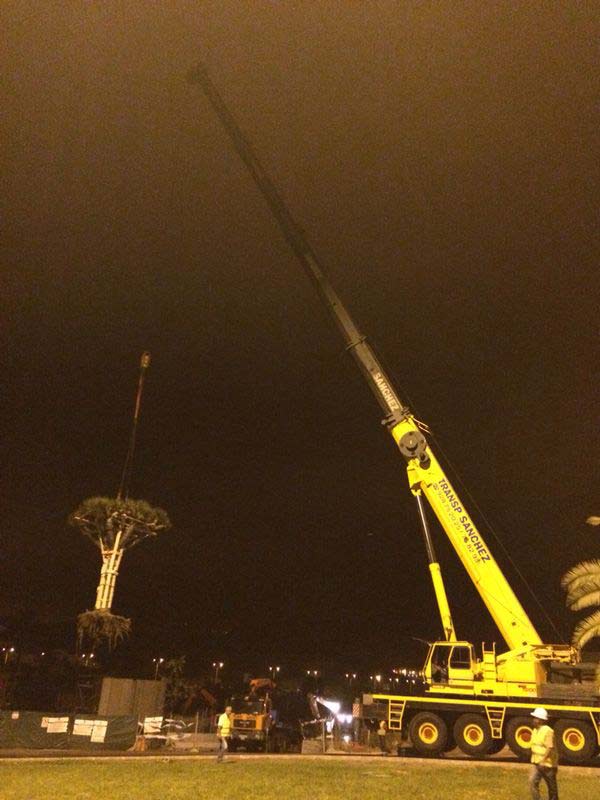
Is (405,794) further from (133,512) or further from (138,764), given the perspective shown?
(133,512)

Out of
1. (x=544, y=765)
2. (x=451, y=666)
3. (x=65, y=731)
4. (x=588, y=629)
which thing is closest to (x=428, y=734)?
(x=451, y=666)

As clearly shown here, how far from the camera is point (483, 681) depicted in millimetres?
20812

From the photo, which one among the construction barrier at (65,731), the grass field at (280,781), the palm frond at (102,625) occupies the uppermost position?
the palm frond at (102,625)

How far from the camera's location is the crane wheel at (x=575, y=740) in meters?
19.2

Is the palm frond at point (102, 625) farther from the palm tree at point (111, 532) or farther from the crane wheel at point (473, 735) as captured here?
the crane wheel at point (473, 735)

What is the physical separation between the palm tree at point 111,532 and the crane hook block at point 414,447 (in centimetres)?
1189

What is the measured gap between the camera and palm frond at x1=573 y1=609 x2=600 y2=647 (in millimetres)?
18703

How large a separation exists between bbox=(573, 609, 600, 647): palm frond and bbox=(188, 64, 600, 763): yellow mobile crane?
1.91m

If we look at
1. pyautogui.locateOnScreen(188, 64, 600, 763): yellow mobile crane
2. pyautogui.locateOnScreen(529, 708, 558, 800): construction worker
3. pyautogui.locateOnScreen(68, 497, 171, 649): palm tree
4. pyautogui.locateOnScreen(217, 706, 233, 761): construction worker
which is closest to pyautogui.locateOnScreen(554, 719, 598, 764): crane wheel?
pyautogui.locateOnScreen(188, 64, 600, 763): yellow mobile crane

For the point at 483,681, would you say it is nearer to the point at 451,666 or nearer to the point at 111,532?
the point at 451,666

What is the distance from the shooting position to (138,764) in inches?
771

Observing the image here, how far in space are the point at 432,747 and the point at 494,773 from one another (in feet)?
14.3

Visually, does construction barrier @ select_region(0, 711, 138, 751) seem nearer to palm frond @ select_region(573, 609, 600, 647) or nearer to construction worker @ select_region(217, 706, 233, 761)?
construction worker @ select_region(217, 706, 233, 761)

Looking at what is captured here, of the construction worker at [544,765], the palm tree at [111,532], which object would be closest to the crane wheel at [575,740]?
the construction worker at [544,765]
